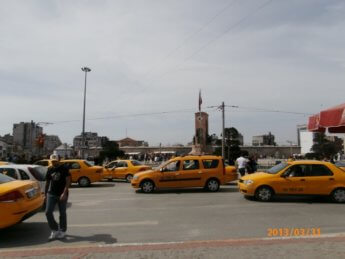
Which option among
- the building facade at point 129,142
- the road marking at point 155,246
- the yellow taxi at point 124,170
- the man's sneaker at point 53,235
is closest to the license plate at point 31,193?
the man's sneaker at point 53,235

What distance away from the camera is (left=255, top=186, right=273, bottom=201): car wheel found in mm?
12305

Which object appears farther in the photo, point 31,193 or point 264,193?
point 264,193

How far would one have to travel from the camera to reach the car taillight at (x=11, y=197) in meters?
7.30

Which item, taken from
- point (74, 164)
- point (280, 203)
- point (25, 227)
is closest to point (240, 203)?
point (280, 203)

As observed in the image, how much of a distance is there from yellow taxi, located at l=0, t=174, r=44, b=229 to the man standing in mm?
522

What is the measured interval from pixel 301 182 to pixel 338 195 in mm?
1256

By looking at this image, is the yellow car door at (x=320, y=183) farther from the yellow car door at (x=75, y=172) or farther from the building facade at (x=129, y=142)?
the building facade at (x=129, y=142)

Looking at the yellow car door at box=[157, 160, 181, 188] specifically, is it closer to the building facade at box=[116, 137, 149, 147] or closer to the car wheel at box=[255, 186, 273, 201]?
the car wheel at box=[255, 186, 273, 201]

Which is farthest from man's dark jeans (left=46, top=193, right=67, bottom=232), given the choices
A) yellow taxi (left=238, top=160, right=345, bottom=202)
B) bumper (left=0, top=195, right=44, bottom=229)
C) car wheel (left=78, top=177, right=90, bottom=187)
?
car wheel (left=78, top=177, right=90, bottom=187)

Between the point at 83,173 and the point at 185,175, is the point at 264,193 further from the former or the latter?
the point at 83,173

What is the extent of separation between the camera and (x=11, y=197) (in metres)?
7.38

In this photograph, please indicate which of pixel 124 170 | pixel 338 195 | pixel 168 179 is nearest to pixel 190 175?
pixel 168 179

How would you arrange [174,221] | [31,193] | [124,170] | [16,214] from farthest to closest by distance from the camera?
[124,170] → [174,221] → [31,193] → [16,214]

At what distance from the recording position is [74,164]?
19562 mm
